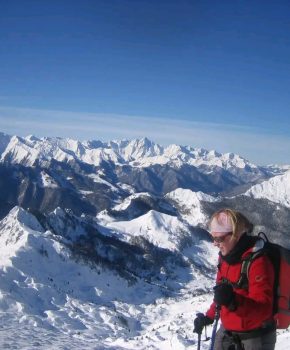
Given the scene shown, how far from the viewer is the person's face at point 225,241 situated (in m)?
9.11

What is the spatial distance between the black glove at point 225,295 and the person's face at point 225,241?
1073 mm

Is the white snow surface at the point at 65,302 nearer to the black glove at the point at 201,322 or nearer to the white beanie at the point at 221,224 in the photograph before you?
the black glove at the point at 201,322

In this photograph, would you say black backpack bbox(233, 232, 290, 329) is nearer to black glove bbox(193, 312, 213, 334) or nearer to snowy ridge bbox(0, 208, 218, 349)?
black glove bbox(193, 312, 213, 334)

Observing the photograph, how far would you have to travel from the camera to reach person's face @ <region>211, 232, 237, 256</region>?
9.11 m

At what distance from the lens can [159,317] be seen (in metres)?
136

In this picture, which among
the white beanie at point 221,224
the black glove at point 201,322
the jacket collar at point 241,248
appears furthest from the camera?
the black glove at point 201,322

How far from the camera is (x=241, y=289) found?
888 cm

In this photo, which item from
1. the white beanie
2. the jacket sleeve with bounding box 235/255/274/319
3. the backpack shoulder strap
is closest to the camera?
the jacket sleeve with bounding box 235/255/274/319

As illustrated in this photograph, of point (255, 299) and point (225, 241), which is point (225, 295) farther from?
point (225, 241)

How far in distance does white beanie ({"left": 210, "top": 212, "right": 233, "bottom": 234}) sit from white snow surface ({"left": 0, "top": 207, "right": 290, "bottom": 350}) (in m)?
45.8

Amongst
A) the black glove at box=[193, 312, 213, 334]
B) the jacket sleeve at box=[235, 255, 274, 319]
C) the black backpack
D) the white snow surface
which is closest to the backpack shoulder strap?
the black backpack

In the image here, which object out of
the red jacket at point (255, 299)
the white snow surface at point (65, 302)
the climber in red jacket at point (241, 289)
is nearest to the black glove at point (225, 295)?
the climber in red jacket at point (241, 289)

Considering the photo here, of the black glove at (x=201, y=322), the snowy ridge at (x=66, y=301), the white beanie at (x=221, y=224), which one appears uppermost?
the white beanie at (x=221, y=224)

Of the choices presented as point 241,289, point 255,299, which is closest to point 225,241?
point 241,289
